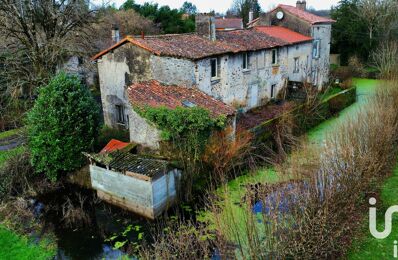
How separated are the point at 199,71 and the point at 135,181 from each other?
8402 millimetres

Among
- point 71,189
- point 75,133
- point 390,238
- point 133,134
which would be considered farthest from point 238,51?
point 390,238

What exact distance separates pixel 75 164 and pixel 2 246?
574 centimetres

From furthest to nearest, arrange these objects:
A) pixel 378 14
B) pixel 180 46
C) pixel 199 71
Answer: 1. pixel 378 14
2. pixel 180 46
3. pixel 199 71

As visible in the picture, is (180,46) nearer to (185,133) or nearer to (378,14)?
(185,133)

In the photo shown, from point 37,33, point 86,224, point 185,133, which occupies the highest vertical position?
point 37,33

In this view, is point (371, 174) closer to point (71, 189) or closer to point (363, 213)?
point (363, 213)

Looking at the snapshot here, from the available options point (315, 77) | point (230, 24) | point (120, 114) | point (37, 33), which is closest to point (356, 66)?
point (315, 77)

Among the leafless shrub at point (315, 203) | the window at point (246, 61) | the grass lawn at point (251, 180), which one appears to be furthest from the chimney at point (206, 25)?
the leafless shrub at point (315, 203)

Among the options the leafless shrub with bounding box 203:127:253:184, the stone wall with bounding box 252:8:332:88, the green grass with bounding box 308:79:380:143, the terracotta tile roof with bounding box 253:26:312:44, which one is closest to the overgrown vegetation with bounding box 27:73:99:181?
the leafless shrub with bounding box 203:127:253:184

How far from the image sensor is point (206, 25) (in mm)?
25016

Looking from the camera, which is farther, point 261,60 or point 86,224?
point 261,60

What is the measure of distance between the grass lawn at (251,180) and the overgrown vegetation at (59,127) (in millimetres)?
7974

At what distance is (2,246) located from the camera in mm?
14688

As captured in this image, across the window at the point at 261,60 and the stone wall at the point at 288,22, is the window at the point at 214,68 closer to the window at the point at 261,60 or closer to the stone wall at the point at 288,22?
the window at the point at 261,60
